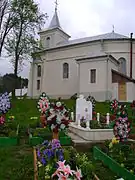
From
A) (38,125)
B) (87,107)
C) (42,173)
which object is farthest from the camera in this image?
(87,107)

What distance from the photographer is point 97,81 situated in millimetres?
29188

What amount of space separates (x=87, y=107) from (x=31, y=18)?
18292 millimetres

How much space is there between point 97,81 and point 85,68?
7.18 ft

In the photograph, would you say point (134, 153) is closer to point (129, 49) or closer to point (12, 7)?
point (12, 7)

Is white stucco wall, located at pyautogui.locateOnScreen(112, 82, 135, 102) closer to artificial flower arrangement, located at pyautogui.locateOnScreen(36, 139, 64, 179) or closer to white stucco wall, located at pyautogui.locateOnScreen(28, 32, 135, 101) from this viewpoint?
white stucco wall, located at pyautogui.locateOnScreen(28, 32, 135, 101)

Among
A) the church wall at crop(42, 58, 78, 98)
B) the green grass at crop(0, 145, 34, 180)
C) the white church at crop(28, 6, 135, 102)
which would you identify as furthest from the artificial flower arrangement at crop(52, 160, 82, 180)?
the church wall at crop(42, 58, 78, 98)

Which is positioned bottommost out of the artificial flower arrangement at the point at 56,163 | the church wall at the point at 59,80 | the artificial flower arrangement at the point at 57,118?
the artificial flower arrangement at the point at 56,163

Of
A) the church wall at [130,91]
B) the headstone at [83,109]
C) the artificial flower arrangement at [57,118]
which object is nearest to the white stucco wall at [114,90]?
the church wall at [130,91]

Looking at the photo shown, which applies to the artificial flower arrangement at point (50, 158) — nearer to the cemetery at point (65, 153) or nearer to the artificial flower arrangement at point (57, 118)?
the cemetery at point (65, 153)

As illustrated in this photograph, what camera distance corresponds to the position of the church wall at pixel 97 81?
1131 inches

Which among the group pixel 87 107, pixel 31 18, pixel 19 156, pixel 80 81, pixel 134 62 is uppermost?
pixel 31 18

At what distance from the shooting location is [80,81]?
30422 mm

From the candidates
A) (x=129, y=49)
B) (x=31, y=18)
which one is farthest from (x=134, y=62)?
(x=31, y=18)

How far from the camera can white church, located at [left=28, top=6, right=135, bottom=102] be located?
28.8m
